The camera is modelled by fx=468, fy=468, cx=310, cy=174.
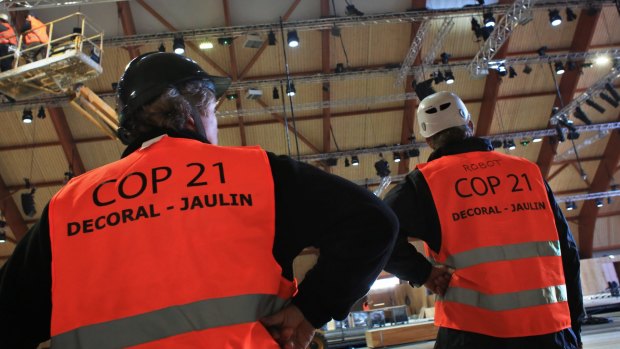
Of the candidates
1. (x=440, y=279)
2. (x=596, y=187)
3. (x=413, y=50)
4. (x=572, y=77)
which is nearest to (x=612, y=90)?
(x=572, y=77)

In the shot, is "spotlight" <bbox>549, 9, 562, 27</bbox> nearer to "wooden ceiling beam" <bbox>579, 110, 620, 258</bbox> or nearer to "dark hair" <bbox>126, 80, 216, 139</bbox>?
"wooden ceiling beam" <bbox>579, 110, 620, 258</bbox>

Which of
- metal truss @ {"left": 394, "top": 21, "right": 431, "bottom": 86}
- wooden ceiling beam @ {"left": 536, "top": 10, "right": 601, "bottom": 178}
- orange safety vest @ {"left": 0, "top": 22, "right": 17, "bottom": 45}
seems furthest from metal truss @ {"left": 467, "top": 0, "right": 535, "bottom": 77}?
orange safety vest @ {"left": 0, "top": 22, "right": 17, "bottom": 45}

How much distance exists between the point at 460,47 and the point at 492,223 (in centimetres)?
1519

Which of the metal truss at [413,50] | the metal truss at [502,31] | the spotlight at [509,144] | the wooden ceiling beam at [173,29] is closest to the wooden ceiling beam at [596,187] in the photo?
the spotlight at [509,144]

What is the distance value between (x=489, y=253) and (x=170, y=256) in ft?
4.81

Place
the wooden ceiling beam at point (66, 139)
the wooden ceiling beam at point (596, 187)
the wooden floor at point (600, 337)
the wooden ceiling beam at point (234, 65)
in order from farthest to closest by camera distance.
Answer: the wooden ceiling beam at point (596, 187), the wooden ceiling beam at point (66, 139), the wooden ceiling beam at point (234, 65), the wooden floor at point (600, 337)

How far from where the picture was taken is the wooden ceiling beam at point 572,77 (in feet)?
51.1

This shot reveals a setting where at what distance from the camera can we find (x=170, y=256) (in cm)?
114

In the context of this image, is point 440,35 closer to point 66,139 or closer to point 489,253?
point 489,253

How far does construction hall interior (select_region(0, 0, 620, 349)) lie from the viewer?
11180 millimetres

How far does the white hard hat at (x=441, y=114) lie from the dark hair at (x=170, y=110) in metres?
1.56

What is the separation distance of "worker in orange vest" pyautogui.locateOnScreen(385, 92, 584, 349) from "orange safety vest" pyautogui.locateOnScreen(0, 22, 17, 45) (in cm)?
979

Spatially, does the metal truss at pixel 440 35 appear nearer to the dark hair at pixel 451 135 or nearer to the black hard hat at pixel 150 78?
the dark hair at pixel 451 135

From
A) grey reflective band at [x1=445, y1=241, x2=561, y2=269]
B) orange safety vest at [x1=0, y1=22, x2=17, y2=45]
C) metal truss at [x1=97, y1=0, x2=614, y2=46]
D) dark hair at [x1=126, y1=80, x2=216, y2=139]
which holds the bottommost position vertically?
grey reflective band at [x1=445, y1=241, x2=561, y2=269]
